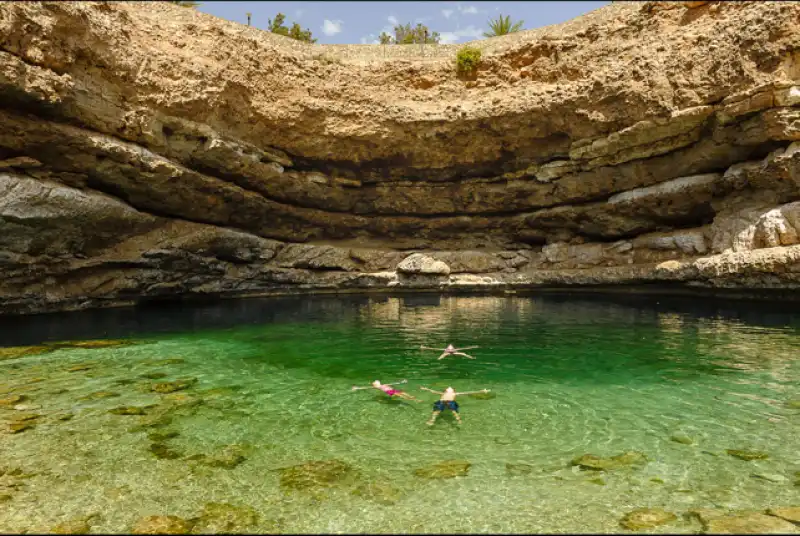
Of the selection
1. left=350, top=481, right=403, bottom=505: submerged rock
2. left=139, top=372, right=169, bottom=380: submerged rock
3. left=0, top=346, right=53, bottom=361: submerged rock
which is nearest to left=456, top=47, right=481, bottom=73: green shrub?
left=139, top=372, right=169, bottom=380: submerged rock

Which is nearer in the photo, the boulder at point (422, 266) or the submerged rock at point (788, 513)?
Answer: the submerged rock at point (788, 513)

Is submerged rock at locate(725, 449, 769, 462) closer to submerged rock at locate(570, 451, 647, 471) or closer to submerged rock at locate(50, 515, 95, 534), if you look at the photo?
submerged rock at locate(570, 451, 647, 471)

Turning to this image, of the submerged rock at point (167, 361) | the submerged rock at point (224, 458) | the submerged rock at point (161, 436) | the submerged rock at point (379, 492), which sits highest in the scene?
the submerged rock at point (167, 361)

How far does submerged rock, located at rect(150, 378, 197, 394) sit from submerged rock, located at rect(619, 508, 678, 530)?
25.6 feet

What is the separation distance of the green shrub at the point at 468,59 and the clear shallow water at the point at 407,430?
1558cm

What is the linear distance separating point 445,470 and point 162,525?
9.98ft

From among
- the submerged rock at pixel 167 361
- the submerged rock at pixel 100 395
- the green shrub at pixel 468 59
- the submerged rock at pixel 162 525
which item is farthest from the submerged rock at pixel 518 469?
the green shrub at pixel 468 59

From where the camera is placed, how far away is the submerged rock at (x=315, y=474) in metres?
5.15

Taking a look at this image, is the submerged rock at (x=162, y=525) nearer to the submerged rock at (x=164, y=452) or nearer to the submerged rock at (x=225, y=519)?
the submerged rock at (x=225, y=519)

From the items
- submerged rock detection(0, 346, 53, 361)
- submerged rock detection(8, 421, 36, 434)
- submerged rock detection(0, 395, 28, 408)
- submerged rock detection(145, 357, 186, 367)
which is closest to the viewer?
submerged rock detection(8, 421, 36, 434)

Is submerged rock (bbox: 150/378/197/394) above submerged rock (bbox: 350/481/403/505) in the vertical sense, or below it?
above

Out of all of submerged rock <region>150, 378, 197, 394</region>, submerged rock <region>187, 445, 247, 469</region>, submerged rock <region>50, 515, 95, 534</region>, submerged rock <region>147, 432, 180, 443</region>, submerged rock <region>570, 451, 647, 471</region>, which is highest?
submerged rock <region>150, 378, 197, 394</region>

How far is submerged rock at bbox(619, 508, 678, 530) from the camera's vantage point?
4.31 meters

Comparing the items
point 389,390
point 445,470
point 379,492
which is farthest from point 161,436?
point 445,470
